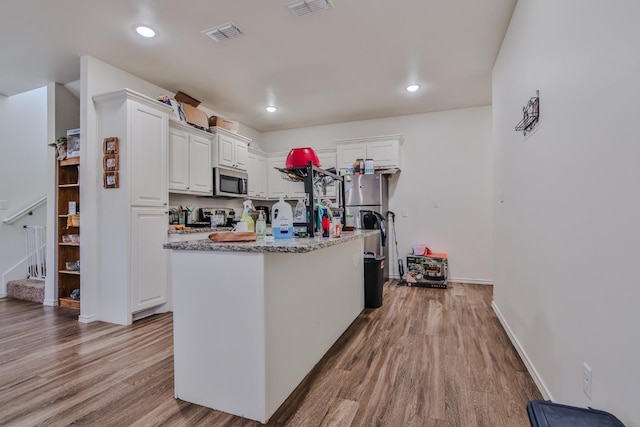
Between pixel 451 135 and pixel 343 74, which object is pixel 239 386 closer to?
pixel 343 74

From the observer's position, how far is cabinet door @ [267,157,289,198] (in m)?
5.84

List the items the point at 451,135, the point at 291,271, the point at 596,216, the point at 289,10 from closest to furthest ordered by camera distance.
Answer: the point at 596,216 < the point at 291,271 < the point at 289,10 < the point at 451,135

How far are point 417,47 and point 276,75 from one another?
5.17 ft

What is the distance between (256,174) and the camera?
5.57 m

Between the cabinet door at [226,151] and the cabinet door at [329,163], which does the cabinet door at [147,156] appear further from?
the cabinet door at [329,163]

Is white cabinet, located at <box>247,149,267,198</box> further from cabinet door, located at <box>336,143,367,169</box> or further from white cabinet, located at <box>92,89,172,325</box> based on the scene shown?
white cabinet, located at <box>92,89,172,325</box>

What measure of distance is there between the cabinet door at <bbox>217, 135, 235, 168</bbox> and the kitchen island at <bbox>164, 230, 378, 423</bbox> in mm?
2926

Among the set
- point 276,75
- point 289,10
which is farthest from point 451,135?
point 289,10

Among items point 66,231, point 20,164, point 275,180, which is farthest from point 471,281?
point 20,164

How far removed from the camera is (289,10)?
2525 millimetres

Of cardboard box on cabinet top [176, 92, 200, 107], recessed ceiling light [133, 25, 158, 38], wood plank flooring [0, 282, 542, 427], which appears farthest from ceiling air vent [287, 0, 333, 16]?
wood plank flooring [0, 282, 542, 427]

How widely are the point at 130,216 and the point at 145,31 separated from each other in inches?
66.8

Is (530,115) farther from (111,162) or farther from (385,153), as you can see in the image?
(111,162)

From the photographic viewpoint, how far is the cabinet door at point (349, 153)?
205 inches
